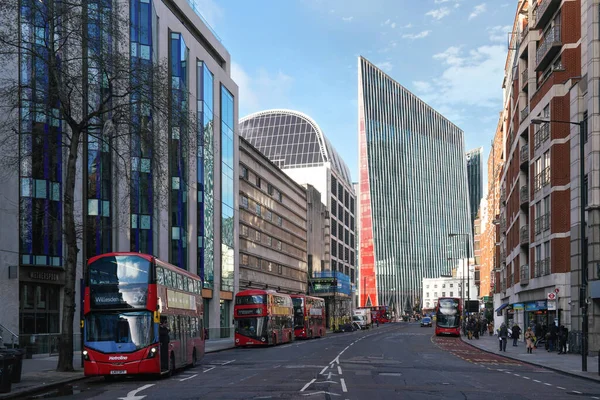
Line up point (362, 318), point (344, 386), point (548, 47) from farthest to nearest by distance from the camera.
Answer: point (362, 318) → point (548, 47) → point (344, 386)

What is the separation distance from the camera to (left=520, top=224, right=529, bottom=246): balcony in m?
56.6

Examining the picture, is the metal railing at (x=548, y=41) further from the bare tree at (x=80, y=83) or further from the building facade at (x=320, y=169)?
the building facade at (x=320, y=169)

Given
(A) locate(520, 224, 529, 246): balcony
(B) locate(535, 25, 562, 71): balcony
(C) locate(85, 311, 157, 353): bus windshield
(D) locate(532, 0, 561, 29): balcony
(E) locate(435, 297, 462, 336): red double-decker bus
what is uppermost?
(D) locate(532, 0, 561, 29): balcony

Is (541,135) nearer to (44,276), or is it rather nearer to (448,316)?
(448,316)

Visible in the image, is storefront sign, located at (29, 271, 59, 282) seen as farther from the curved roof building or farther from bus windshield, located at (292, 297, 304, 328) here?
the curved roof building

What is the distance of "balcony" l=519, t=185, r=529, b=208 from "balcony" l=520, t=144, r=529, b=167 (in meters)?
1.72

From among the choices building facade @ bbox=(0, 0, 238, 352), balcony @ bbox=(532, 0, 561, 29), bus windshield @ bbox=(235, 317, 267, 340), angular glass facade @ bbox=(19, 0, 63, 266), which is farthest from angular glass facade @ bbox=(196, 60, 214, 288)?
balcony @ bbox=(532, 0, 561, 29)

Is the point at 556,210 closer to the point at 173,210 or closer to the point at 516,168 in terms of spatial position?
the point at 516,168

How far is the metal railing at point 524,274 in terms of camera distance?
54.9 metres

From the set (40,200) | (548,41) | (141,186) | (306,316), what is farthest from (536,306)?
(40,200)

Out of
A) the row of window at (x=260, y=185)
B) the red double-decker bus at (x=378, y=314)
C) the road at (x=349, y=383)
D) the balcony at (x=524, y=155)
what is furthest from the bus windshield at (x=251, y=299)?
the red double-decker bus at (x=378, y=314)

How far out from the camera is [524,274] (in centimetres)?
5634

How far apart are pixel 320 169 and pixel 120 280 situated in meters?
106

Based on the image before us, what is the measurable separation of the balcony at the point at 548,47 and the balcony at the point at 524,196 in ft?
31.6
